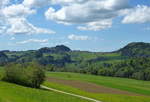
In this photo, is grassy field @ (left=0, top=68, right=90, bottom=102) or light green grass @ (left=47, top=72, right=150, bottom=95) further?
light green grass @ (left=47, top=72, right=150, bottom=95)

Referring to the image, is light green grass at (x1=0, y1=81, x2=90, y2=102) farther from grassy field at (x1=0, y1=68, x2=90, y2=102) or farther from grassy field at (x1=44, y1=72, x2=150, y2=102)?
grassy field at (x1=44, y1=72, x2=150, y2=102)

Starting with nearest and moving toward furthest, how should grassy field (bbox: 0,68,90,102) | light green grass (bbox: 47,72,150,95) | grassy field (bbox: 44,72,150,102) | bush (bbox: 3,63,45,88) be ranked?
grassy field (bbox: 0,68,90,102)
grassy field (bbox: 44,72,150,102)
bush (bbox: 3,63,45,88)
light green grass (bbox: 47,72,150,95)

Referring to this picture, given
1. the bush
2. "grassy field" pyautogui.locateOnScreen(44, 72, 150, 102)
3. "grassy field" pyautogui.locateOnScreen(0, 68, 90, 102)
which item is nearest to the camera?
"grassy field" pyautogui.locateOnScreen(0, 68, 90, 102)

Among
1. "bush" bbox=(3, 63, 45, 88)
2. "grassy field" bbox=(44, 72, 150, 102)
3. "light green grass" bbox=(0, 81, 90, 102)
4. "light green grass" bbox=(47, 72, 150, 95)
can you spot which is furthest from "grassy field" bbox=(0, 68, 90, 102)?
"light green grass" bbox=(47, 72, 150, 95)

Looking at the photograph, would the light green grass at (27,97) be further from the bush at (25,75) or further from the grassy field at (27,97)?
the bush at (25,75)

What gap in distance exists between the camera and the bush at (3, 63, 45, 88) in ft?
257

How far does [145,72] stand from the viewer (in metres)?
160

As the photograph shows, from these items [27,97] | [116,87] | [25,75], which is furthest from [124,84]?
[27,97]

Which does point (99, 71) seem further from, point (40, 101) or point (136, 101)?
point (40, 101)

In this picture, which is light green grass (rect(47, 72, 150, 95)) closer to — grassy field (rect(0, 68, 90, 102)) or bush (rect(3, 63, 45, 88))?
bush (rect(3, 63, 45, 88))

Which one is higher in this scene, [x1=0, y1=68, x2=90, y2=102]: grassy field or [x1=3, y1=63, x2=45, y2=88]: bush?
[x1=3, y1=63, x2=45, y2=88]: bush

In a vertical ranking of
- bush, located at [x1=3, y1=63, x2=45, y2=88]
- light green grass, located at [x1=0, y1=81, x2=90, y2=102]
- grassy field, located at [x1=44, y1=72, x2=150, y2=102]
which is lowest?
grassy field, located at [x1=44, y1=72, x2=150, y2=102]

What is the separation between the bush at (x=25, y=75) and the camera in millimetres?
78438

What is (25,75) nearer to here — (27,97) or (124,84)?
(27,97)
